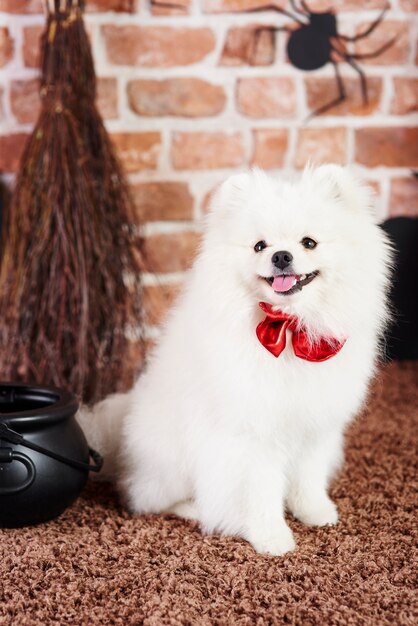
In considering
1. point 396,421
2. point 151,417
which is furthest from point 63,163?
point 396,421

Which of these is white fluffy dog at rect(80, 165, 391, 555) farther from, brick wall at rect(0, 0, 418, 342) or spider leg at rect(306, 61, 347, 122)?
spider leg at rect(306, 61, 347, 122)

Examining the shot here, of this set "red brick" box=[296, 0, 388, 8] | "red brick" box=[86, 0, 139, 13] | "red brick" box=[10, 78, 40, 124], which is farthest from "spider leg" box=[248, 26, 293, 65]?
"red brick" box=[10, 78, 40, 124]

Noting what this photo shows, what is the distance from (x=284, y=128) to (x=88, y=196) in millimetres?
872

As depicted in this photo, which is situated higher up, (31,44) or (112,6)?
(112,6)

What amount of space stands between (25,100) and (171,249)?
69 centimetres

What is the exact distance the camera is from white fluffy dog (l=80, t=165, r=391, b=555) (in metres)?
1.35

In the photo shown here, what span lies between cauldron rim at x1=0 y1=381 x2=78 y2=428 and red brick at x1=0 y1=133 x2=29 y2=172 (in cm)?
107

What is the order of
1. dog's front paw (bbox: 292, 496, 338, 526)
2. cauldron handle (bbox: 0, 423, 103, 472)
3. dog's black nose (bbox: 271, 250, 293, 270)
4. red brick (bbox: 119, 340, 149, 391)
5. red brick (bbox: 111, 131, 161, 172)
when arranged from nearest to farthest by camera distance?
dog's black nose (bbox: 271, 250, 293, 270)
cauldron handle (bbox: 0, 423, 103, 472)
dog's front paw (bbox: 292, 496, 338, 526)
red brick (bbox: 119, 340, 149, 391)
red brick (bbox: 111, 131, 161, 172)

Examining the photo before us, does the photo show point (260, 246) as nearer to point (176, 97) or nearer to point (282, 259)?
point (282, 259)

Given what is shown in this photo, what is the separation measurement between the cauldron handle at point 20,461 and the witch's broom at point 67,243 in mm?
672

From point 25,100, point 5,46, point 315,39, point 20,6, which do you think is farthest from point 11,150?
point 315,39

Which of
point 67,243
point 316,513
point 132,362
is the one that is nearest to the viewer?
point 316,513

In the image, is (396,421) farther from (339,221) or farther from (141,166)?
(141,166)

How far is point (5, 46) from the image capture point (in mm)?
2389
